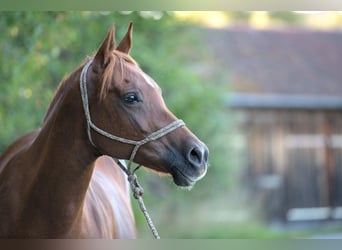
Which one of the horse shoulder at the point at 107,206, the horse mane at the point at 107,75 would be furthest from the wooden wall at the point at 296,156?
the horse mane at the point at 107,75

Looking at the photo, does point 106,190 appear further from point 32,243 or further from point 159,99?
point 159,99

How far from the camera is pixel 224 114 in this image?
6961 millimetres

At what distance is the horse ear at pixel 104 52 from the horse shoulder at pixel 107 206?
47 cm

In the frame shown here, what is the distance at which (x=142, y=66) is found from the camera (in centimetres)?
535

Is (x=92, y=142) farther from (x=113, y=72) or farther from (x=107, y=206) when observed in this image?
(x=107, y=206)

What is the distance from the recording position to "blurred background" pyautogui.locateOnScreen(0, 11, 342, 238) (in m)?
4.75

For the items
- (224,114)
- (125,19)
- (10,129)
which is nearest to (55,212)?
(10,129)

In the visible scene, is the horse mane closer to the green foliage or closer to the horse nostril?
the horse nostril

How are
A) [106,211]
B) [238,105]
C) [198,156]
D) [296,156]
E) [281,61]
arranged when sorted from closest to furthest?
[198,156] < [106,211] < [238,105] < [296,156] < [281,61]

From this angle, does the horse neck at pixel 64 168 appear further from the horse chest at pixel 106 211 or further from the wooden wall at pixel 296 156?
the wooden wall at pixel 296 156

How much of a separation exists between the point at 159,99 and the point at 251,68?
22.1 feet

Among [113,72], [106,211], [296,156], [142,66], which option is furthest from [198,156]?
[296,156]

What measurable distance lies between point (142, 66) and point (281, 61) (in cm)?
Result: 371

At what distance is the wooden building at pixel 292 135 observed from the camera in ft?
25.5
